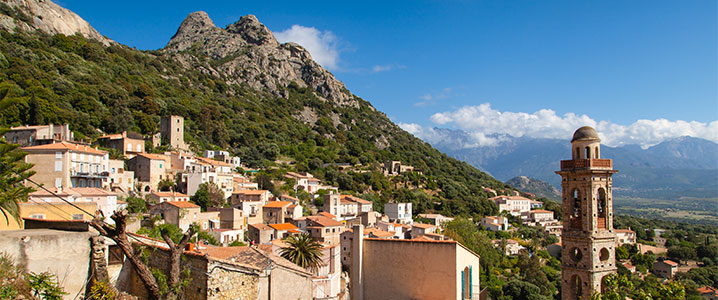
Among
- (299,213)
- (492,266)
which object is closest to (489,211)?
(492,266)

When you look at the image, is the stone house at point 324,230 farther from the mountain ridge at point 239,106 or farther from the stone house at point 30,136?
the stone house at point 30,136

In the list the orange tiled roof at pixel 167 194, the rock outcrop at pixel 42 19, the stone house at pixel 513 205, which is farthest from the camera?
the stone house at pixel 513 205

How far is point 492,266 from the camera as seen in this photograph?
51250 mm

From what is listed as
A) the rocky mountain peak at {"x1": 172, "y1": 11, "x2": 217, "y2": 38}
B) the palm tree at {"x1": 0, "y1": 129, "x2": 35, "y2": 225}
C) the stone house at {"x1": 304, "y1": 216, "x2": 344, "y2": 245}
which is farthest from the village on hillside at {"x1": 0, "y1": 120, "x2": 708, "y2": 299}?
the rocky mountain peak at {"x1": 172, "y1": 11, "x2": 217, "y2": 38}

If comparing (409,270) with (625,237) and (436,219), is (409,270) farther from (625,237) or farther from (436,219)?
(625,237)

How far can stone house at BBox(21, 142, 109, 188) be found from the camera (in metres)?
34.2

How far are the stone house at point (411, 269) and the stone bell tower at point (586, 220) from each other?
6.51 metres

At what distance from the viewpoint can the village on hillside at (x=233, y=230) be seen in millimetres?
8953

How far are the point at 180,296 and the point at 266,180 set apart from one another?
50.7m

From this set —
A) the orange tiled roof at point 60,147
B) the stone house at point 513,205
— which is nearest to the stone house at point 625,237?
the stone house at point 513,205

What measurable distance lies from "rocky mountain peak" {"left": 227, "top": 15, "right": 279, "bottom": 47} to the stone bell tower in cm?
14636

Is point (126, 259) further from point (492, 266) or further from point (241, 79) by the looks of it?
point (241, 79)

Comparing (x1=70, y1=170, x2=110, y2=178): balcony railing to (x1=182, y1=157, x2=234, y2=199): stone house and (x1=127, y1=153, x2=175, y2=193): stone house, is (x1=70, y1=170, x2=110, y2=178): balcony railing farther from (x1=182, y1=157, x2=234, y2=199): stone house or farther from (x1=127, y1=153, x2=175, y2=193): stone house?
(x1=182, y1=157, x2=234, y2=199): stone house

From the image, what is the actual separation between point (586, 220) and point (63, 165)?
3557 cm
